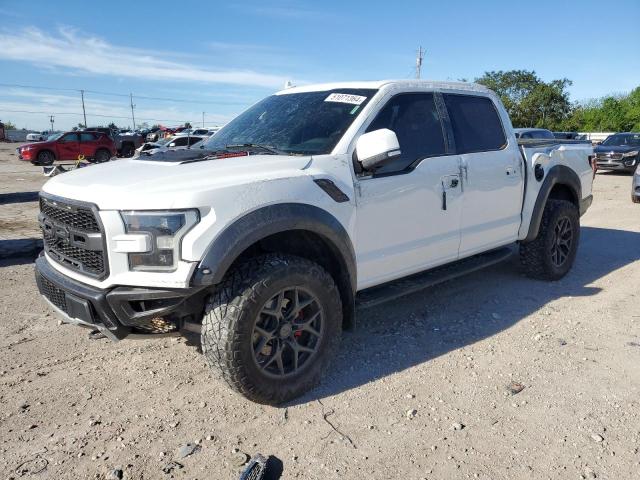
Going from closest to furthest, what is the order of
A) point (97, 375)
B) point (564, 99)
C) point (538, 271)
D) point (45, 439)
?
point (45, 439), point (97, 375), point (538, 271), point (564, 99)

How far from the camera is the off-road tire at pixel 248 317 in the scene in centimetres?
279

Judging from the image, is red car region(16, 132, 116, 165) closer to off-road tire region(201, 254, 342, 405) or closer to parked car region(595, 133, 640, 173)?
parked car region(595, 133, 640, 173)

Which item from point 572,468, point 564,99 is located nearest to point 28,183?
point 572,468

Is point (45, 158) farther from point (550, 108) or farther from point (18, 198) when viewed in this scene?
point (550, 108)

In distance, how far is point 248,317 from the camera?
9.20 ft

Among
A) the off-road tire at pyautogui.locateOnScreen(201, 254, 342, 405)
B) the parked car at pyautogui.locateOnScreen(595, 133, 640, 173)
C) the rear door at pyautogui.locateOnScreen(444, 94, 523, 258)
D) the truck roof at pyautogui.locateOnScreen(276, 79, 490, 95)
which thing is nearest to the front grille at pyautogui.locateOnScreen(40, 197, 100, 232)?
the off-road tire at pyautogui.locateOnScreen(201, 254, 342, 405)

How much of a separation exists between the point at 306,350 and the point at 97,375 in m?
1.44

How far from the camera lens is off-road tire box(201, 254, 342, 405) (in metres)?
2.79

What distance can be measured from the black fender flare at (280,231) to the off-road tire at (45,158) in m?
25.7

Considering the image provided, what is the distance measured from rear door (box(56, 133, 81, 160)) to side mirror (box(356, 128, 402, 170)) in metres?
26.0

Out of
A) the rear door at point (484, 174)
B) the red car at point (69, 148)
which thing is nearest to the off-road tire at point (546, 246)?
the rear door at point (484, 174)

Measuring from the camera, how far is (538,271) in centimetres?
536

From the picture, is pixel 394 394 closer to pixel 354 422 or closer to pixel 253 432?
pixel 354 422

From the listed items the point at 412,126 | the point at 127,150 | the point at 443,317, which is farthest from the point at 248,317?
the point at 127,150
